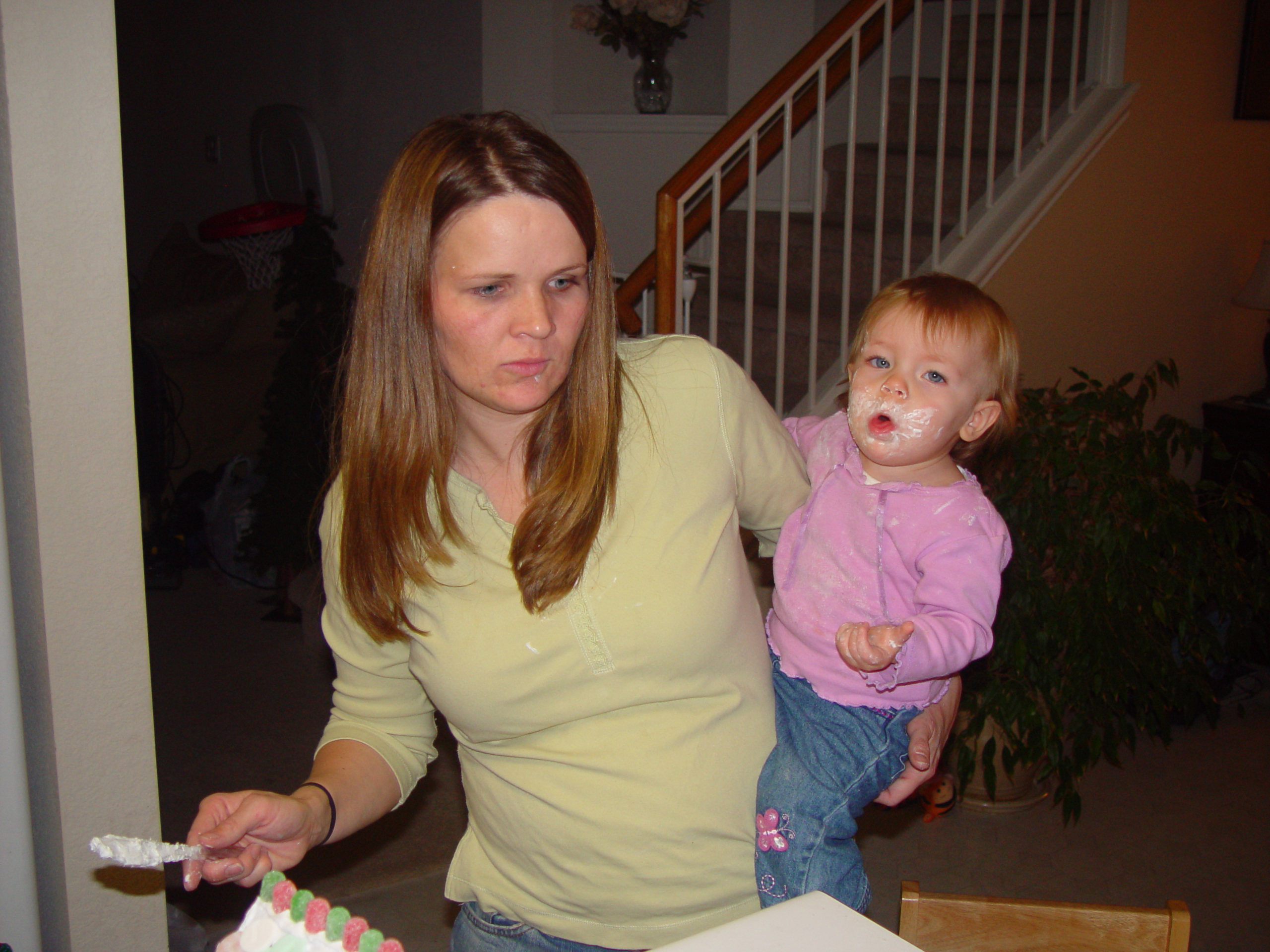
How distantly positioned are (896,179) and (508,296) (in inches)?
132

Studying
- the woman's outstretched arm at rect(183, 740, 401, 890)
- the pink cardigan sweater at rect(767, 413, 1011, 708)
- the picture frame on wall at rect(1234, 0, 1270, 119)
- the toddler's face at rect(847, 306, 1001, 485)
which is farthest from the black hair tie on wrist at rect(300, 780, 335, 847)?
the picture frame on wall at rect(1234, 0, 1270, 119)

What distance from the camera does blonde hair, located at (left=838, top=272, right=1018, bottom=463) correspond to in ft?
3.94

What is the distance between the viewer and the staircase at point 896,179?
121 inches

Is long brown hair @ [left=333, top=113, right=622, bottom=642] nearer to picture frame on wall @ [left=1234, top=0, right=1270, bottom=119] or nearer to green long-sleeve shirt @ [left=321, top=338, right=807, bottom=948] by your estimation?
green long-sleeve shirt @ [left=321, top=338, right=807, bottom=948]

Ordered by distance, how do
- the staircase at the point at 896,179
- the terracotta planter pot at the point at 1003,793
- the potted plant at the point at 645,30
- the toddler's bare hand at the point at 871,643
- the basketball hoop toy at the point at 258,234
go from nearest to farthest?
the toddler's bare hand at the point at 871,643 < the terracotta planter pot at the point at 1003,793 < the staircase at the point at 896,179 < the potted plant at the point at 645,30 < the basketball hoop toy at the point at 258,234

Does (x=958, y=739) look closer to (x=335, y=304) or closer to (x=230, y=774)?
(x=230, y=774)

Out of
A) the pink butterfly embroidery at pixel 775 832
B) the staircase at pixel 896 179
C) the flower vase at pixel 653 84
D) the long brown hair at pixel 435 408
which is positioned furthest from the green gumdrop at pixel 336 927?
the flower vase at pixel 653 84

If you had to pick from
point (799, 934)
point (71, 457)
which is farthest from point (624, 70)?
point (799, 934)

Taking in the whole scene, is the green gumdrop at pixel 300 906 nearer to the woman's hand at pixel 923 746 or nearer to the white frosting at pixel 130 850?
the white frosting at pixel 130 850

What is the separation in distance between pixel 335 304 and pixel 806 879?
3.16 metres

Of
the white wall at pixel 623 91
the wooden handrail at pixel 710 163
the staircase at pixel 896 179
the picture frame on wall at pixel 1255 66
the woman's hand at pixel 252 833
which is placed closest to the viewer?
the woman's hand at pixel 252 833

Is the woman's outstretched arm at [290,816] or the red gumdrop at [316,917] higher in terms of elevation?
the red gumdrop at [316,917]

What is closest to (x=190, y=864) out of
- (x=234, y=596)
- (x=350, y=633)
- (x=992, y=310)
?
(x=350, y=633)

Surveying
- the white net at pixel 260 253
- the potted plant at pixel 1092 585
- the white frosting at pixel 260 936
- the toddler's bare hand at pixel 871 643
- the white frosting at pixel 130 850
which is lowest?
the potted plant at pixel 1092 585
